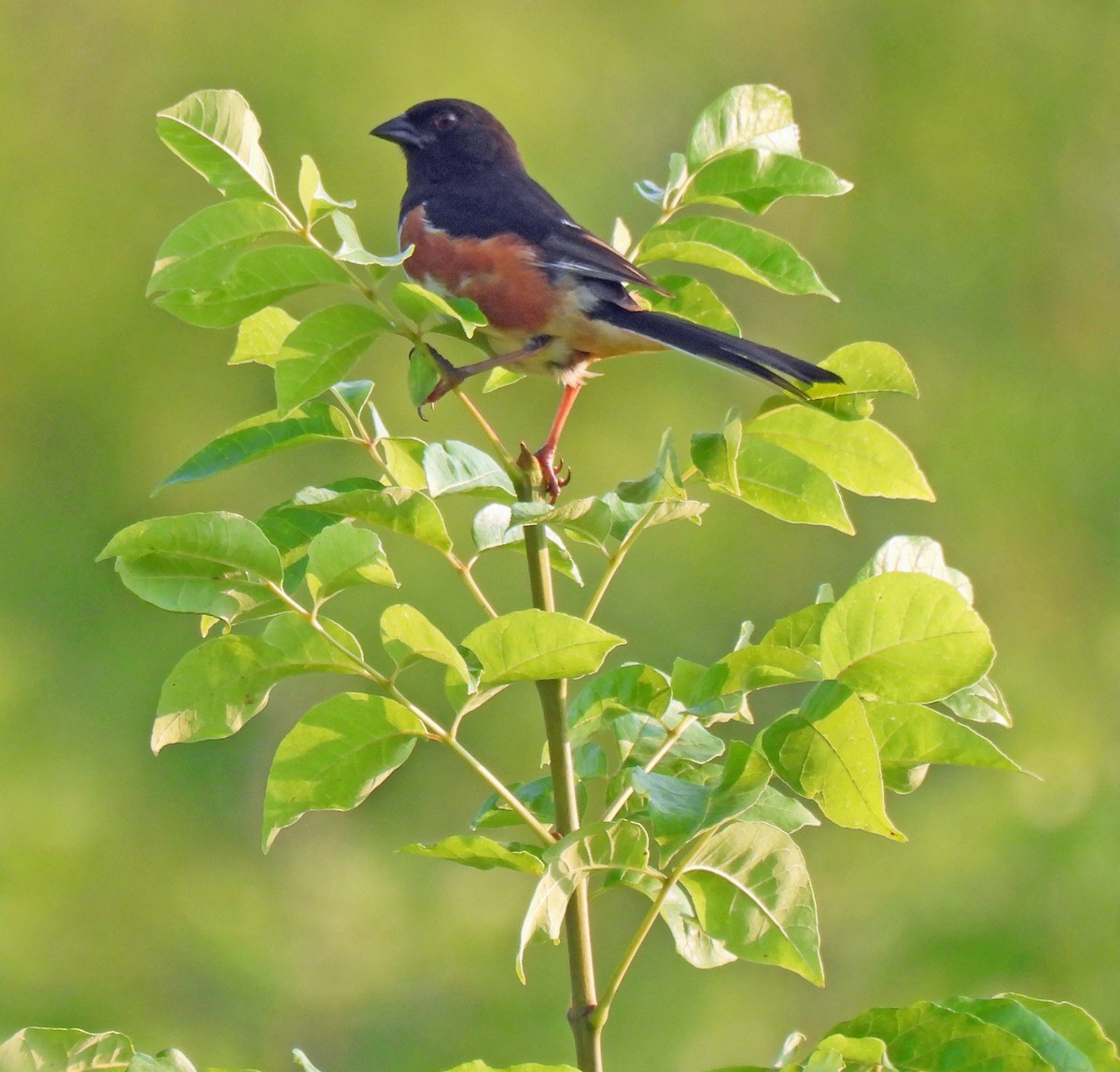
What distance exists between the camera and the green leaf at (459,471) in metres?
1.28

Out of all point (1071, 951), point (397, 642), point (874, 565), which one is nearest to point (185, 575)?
point (397, 642)

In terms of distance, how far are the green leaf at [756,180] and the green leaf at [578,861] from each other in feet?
2.41

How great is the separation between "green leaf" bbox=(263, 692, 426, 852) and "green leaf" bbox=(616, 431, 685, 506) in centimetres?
27

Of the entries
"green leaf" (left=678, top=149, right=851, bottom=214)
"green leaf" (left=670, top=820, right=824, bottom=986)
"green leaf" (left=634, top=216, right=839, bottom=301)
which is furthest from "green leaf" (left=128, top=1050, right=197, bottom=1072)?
"green leaf" (left=678, top=149, right=851, bottom=214)

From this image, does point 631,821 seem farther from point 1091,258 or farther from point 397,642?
point 1091,258

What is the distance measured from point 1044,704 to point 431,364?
22.6 ft

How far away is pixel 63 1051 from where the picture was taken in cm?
123

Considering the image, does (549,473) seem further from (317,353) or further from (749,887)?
(749,887)

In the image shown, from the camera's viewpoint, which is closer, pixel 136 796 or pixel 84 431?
pixel 136 796

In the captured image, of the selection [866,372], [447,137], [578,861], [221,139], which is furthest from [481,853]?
[447,137]

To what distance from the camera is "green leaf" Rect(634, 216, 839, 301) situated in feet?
5.18

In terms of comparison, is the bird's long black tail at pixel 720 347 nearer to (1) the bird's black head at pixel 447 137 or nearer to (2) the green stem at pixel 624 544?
(2) the green stem at pixel 624 544

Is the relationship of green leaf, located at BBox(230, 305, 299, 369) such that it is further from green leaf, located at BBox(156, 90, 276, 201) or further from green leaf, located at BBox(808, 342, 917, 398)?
green leaf, located at BBox(808, 342, 917, 398)

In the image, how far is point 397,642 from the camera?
127cm
